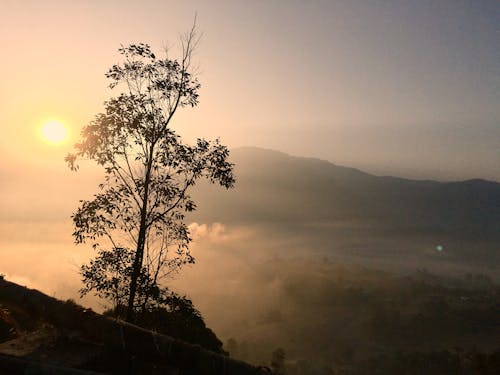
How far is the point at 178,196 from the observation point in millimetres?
17469

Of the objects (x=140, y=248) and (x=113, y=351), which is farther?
(x=140, y=248)

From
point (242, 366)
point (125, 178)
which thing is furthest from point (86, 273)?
point (242, 366)

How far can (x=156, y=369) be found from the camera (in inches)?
276

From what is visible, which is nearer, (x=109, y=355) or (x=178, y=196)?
(x=109, y=355)

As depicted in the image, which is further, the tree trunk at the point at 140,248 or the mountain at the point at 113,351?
the tree trunk at the point at 140,248

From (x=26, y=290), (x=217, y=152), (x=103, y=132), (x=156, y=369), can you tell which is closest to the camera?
(x=156, y=369)

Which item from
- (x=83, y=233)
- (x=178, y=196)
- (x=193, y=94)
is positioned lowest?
(x=83, y=233)

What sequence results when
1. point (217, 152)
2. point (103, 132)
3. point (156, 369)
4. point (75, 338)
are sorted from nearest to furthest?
point (156, 369), point (75, 338), point (103, 132), point (217, 152)

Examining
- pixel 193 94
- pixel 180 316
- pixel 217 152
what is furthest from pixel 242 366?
pixel 193 94

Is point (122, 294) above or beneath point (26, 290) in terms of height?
beneath

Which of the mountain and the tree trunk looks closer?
the mountain

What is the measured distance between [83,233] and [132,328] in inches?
403

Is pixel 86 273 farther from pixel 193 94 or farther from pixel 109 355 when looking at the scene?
pixel 109 355

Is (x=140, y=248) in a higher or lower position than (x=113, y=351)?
higher
